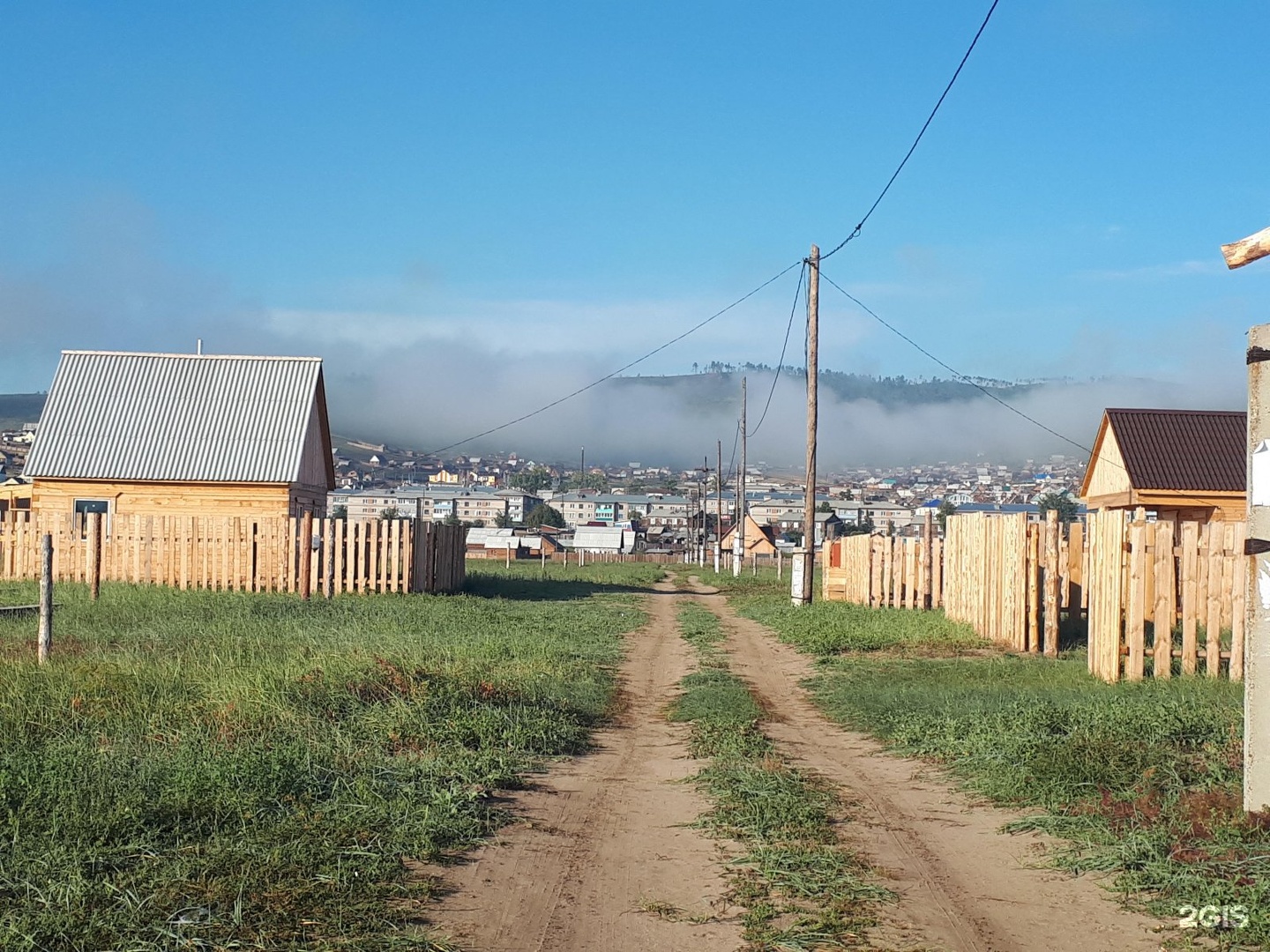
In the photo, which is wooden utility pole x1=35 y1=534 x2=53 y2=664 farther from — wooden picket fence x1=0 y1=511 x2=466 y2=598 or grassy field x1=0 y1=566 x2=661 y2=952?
wooden picket fence x1=0 y1=511 x2=466 y2=598

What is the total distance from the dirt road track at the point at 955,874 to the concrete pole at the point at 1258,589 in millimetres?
1233

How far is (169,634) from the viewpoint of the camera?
48.9 ft

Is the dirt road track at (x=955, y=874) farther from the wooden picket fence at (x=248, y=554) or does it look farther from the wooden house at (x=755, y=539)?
the wooden house at (x=755, y=539)

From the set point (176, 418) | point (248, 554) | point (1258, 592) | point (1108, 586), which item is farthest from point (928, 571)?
point (176, 418)

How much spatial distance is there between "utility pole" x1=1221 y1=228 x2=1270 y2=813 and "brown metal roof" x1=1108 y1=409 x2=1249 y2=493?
2471 centimetres

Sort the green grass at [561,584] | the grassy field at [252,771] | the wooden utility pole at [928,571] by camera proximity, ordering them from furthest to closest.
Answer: the green grass at [561,584]
the wooden utility pole at [928,571]
the grassy field at [252,771]

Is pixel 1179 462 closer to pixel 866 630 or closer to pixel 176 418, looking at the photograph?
pixel 866 630

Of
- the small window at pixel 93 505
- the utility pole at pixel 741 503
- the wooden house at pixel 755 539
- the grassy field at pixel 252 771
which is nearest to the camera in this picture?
the grassy field at pixel 252 771

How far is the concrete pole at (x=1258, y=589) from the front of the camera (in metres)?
6.62

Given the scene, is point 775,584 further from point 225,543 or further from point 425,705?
point 425,705

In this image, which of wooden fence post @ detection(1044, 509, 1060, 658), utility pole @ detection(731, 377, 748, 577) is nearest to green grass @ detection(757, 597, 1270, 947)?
wooden fence post @ detection(1044, 509, 1060, 658)

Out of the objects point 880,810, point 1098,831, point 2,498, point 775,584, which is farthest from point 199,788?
point 2,498

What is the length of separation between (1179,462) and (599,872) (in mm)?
28314

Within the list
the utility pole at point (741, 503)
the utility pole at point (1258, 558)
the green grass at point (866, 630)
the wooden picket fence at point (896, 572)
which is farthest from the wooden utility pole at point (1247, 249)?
the utility pole at point (741, 503)
